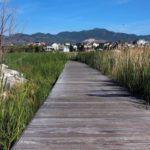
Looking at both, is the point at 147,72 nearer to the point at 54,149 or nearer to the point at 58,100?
the point at 58,100

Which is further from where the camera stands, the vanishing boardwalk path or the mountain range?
the mountain range

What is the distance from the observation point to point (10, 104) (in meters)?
7.22

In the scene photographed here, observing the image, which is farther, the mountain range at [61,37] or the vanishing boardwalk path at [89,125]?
the mountain range at [61,37]

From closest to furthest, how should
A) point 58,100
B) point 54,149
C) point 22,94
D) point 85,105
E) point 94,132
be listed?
1. point 54,149
2. point 94,132
3. point 22,94
4. point 85,105
5. point 58,100

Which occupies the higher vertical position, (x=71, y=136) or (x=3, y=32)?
(x=3, y=32)

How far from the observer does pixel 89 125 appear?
750cm

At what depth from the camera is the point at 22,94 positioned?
7.77 metres

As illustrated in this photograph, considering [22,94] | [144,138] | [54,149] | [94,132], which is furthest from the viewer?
[22,94]

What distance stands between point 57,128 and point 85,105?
2736mm

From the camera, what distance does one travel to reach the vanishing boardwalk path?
20.4ft

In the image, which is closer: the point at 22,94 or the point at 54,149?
the point at 54,149

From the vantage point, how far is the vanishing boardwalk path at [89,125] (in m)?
6.21

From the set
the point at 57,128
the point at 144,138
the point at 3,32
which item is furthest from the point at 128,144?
the point at 3,32

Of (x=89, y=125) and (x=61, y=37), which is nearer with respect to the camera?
(x=89, y=125)
